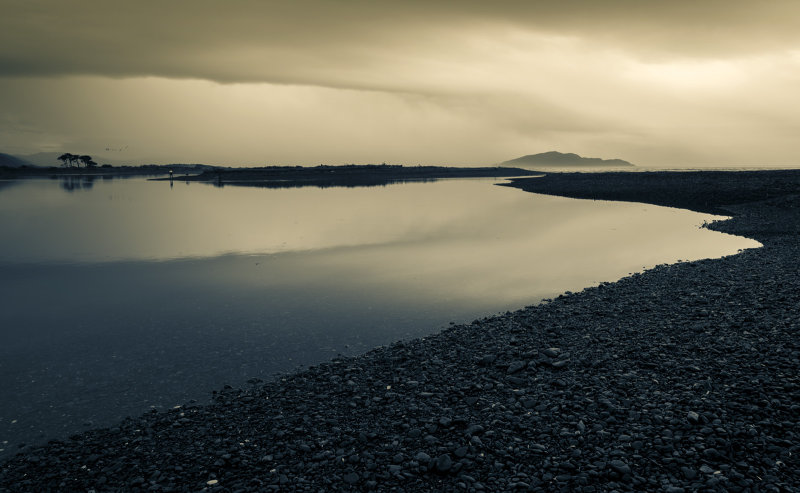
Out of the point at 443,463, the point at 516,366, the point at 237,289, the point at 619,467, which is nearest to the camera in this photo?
the point at 619,467

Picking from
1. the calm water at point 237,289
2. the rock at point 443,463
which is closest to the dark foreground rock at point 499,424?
the rock at point 443,463

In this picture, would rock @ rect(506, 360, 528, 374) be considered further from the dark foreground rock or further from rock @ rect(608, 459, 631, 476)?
rock @ rect(608, 459, 631, 476)

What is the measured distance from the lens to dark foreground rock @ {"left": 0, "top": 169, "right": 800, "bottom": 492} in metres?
7.88

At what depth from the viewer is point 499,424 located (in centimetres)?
937

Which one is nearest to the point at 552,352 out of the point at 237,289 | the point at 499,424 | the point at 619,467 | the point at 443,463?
the point at 499,424

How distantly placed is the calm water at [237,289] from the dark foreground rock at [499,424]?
1631 millimetres

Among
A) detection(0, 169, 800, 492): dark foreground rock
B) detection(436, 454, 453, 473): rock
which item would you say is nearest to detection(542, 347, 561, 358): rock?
detection(0, 169, 800, 492): dark foreground rock

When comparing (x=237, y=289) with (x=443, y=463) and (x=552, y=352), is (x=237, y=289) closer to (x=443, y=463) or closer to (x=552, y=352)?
(x=552, y=352)

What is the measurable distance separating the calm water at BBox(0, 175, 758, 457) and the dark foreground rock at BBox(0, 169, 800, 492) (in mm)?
1631

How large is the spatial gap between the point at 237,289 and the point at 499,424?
15.0 metres

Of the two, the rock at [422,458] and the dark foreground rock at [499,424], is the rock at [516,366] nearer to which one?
the dark foreground rock at [499,424]

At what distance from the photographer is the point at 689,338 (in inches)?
520

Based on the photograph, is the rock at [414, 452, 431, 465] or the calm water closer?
the rock at [414, 452, 431, 465]

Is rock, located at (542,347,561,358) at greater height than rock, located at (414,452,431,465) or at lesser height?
greater
